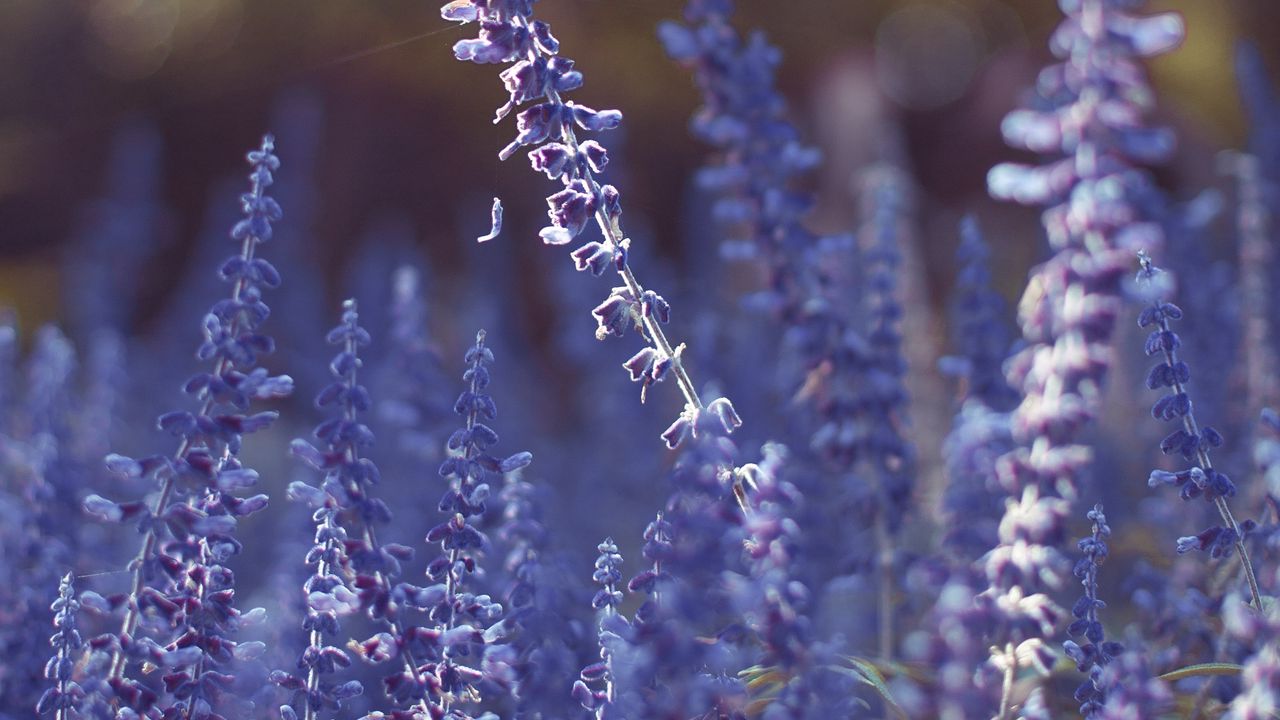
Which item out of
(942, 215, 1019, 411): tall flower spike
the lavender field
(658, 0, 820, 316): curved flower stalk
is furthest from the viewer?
(942, 215, 1019, 411): tall flower spike

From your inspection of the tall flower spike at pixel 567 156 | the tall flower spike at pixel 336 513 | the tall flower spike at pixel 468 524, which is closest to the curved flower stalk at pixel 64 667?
the tall flower spike at pixel 336 513

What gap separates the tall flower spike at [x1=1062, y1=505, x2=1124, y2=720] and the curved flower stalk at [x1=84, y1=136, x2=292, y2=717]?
101cm

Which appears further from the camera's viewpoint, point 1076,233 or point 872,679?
point 872,679

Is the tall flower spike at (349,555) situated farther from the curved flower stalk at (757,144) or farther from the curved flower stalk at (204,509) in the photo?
the curved flower stalk at (757,144)

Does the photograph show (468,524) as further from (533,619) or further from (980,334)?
(980,334)

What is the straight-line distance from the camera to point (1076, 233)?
45.5 inches

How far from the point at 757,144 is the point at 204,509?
1.19 m

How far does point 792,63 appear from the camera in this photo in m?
6.37

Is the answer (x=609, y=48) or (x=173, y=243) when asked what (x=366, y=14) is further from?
(x=173, y=243)

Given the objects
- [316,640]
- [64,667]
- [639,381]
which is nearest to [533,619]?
[316,640]

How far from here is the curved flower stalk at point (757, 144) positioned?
2.12 m

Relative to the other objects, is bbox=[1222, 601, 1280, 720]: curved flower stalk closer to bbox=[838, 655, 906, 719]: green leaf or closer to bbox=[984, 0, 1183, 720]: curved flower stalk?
bbox=[984, 0, 1183, 720]: curved flower stalk

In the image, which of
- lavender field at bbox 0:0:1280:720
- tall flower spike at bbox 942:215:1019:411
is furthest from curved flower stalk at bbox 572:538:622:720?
tall flower spike at bbox 942:215:1019:411

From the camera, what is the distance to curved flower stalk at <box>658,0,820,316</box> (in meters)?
2.12
